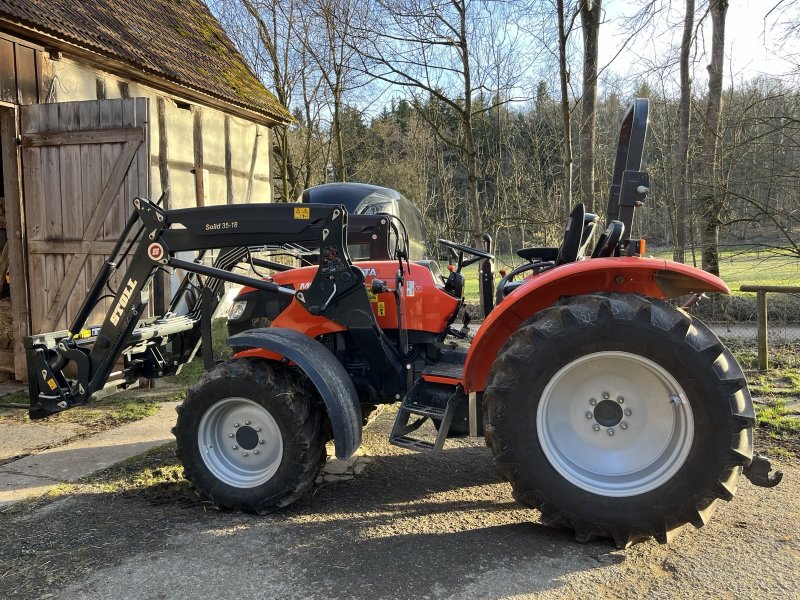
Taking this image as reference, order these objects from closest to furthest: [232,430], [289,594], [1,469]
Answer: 1. [289,594]
2. [232,430]
3. [1,469]

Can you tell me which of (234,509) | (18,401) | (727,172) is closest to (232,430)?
(234,509)

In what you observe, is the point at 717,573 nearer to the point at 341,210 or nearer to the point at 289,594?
the point at 289,594

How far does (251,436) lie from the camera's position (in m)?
3.72

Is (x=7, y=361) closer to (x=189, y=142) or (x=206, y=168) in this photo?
(x=189, y=142)

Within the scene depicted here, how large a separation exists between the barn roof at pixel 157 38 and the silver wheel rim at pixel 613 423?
667 cm

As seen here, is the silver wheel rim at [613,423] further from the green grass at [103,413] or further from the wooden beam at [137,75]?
the wooden beam at [137,75]

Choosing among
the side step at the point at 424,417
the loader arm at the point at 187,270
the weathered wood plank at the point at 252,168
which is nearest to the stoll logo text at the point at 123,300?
the loader arm at the point at 187,270

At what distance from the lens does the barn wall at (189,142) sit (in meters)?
7.79

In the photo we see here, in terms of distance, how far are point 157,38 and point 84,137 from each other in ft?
10.8

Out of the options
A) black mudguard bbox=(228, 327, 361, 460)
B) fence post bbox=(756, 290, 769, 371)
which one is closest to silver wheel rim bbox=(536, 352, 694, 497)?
black mudguard bbox=(228, 327, 361, 460)

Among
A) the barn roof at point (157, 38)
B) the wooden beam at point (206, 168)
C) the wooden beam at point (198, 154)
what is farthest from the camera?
the wooden beam at point (198, 154)

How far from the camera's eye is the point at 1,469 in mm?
4566

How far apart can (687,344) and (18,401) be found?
657cm

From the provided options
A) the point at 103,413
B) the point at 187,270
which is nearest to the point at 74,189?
Result: the point at 103,413
